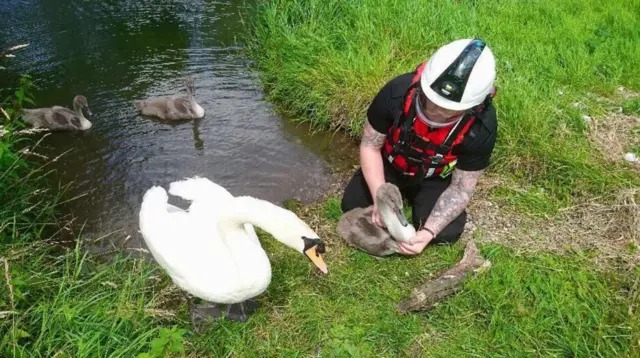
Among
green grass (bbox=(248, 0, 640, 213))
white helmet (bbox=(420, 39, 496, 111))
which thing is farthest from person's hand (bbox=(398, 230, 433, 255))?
green grass (bbox=(248, 0, 640, 213))

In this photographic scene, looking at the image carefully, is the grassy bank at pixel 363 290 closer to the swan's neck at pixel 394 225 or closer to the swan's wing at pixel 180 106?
the swan's neck at pixel 394 225

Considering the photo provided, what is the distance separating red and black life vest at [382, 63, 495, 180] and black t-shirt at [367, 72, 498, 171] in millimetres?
57

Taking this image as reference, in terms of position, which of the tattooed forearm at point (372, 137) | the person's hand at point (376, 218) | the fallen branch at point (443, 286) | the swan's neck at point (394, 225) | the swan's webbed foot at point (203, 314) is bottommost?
the swan's webbed foot at point (203, 314)

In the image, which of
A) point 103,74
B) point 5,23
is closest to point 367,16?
point 103,74

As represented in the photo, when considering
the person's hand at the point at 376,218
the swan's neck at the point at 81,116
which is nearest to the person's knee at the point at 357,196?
the person's hand at the point at 376,218

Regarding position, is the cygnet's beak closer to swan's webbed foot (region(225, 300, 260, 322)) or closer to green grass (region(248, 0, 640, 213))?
swan's webbed foot (region(225, 300, 260, 322))

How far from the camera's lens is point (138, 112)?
6449 mm

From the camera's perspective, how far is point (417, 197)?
4504mm

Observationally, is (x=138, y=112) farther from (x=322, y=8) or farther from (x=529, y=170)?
(x=529, y=170)

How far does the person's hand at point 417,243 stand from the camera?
3.86m

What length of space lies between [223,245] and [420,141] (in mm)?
1788

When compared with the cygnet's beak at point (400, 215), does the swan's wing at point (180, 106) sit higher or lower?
lower

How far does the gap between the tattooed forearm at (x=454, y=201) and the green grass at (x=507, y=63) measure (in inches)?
41.1

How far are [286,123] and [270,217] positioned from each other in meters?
3.86
